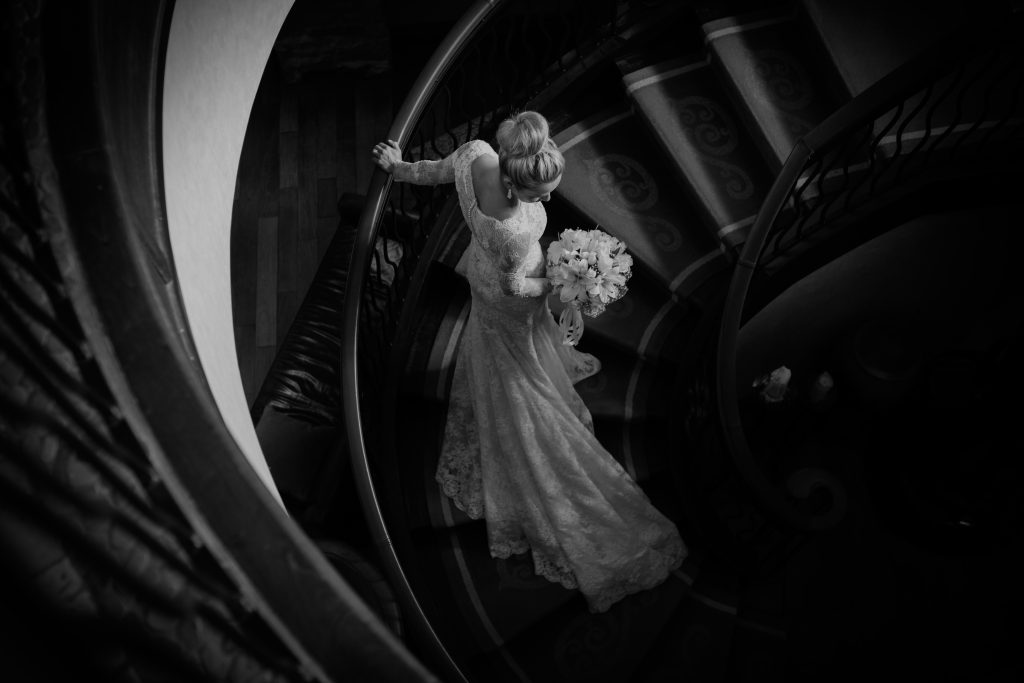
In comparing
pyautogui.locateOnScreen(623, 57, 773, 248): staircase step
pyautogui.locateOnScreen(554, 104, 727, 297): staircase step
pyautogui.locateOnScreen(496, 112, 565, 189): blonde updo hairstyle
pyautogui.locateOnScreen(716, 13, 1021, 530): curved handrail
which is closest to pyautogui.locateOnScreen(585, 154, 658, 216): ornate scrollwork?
pyautogui.locateOnScreen(554, 104, 727, 297): staircase step

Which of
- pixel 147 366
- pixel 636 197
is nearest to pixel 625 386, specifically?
pixel 636 197

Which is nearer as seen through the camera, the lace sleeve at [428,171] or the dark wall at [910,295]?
the lace sleeve at [428,171]

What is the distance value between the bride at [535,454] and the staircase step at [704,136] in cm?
111

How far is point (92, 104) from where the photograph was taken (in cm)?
199

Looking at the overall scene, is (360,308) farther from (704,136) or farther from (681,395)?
(704,136)

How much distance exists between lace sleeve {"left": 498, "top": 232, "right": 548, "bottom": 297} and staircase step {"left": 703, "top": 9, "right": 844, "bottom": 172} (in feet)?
6.03

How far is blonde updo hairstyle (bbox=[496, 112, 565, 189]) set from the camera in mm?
2660

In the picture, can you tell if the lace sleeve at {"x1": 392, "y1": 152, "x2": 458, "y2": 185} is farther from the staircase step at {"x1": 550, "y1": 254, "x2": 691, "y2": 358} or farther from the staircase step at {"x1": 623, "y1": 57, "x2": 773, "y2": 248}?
the staircase step at {"x1": 623, "y1": 57, "x2": 773, "y2": 248}

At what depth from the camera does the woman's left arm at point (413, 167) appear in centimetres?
316

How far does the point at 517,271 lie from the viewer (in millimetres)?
3037

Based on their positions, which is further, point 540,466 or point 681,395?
point 681,395

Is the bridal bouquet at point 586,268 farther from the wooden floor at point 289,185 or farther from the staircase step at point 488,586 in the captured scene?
the wooden floor at point 289,185

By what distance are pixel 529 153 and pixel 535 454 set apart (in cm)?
156

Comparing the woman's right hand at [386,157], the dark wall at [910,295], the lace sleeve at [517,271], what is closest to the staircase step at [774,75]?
the dark wall at [910,295]
